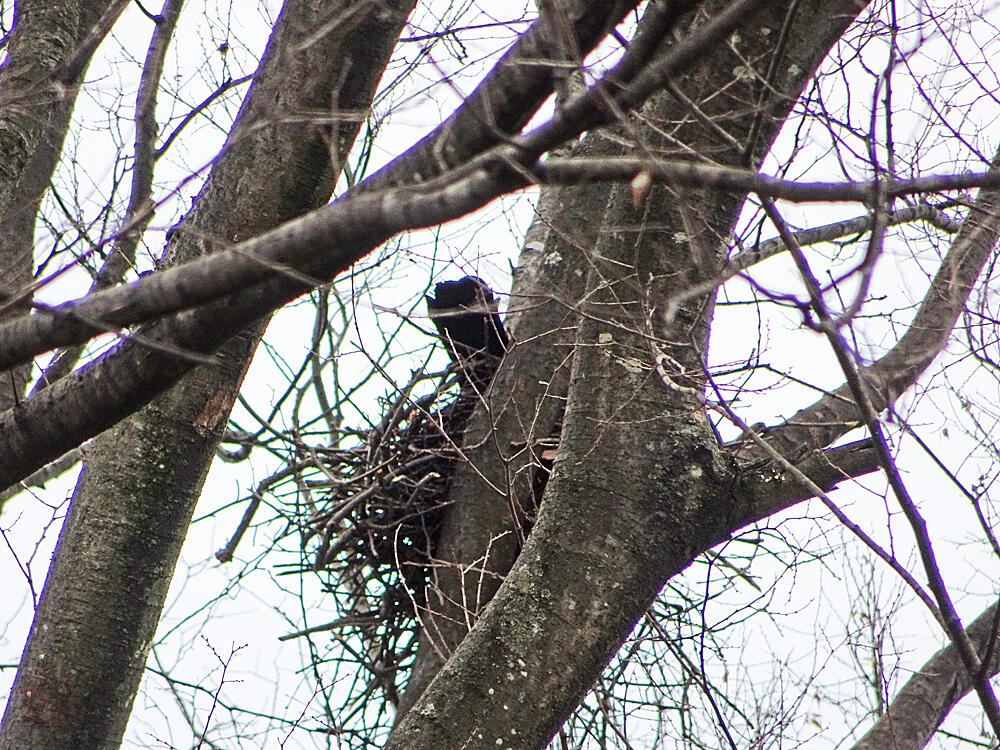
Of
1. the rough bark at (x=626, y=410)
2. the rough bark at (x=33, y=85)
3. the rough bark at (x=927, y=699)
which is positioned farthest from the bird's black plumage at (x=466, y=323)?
the rough bark at (x=927, y=699)

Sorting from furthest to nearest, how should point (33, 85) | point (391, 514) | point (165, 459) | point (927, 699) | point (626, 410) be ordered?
1. point (391, 514)
2. point (927, 699)
3. point (33, 85)
4. point (165, 459)
5. point (626, 410)

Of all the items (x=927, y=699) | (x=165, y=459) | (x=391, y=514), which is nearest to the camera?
(x=165, y=459)

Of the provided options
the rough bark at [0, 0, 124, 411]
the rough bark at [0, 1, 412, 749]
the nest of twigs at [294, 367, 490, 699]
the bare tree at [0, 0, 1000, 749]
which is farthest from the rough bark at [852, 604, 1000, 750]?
the rough bark at [0, 0, 124, 411]

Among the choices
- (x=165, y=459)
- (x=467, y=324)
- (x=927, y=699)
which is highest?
(x=467, y=324)

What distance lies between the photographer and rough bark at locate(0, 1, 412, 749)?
250 cm

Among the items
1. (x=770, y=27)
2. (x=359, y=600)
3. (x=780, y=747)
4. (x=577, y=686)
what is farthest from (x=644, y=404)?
(x=780, y=747)

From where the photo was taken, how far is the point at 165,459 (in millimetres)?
2635

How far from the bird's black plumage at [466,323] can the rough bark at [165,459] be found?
1097 mm

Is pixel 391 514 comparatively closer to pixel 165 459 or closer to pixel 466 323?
pixel 466 323

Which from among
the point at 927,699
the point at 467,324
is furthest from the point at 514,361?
the point at 927,699

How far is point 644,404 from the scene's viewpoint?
2523mm

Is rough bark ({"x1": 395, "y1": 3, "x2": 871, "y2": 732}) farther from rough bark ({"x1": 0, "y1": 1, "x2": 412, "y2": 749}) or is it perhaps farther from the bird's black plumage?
rough bark ({"x1": 0, "y1": 1, "x2": 412, "y2": 749})

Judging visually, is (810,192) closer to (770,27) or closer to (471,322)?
(770,27)

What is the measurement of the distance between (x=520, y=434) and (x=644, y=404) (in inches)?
42.6
